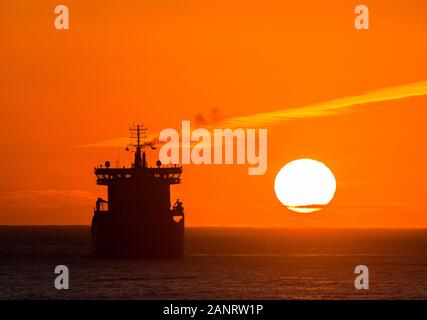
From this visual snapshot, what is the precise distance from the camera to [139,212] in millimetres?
98438

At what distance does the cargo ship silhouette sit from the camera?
98375 mm

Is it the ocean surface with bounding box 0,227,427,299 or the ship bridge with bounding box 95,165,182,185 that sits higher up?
the ship bridge with bounding box 95,165,182,185

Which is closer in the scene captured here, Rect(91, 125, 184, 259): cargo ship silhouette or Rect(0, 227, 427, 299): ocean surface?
Rect(0, 227, 427, 299): ocean surface

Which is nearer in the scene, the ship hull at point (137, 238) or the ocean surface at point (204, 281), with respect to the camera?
the ocean surface at point (204, 281)

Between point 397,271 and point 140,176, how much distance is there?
33.9 metres

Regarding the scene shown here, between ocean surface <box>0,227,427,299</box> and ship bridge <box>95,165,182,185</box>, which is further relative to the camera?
ship bridge <box>95,165,182,185</box>

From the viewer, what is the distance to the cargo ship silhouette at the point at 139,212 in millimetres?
98375

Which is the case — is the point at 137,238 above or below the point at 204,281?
above

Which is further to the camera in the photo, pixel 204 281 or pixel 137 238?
pixel 137 238

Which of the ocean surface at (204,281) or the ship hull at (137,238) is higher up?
the ship hull at (137,238)

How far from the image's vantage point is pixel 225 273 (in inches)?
4006
